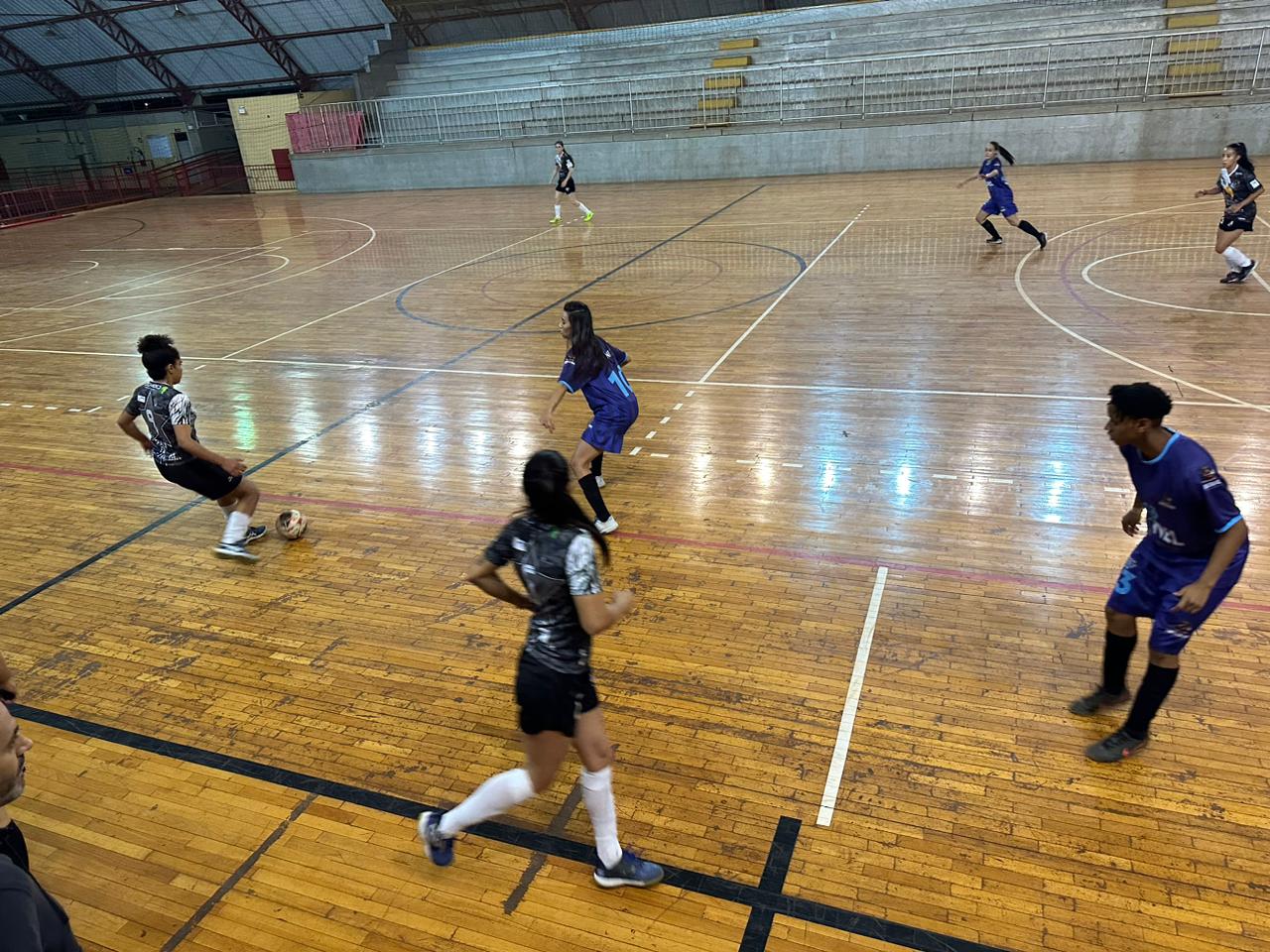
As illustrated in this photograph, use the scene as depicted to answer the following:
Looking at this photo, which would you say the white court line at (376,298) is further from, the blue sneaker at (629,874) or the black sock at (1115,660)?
the black sock at (1115,660)

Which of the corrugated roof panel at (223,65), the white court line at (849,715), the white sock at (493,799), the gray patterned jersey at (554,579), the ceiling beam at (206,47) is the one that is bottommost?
the white court line at (849,715)

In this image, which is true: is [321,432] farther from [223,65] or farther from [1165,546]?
[223,65]

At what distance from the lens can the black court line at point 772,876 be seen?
121 inches

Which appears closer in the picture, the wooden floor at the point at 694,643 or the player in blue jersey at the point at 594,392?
the wooden floor at the point at 694,643

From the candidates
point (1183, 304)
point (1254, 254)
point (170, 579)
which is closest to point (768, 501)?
point (170, 579)

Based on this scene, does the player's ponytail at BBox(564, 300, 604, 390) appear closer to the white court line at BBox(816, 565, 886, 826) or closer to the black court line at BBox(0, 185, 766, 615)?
the white court line at BBox(816, 565, 886, 826)

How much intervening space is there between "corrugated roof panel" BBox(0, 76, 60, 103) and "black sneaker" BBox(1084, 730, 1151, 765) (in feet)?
166

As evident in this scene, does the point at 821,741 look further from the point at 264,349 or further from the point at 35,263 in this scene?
the point at 35,263

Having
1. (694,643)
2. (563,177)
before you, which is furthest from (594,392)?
(563,177)

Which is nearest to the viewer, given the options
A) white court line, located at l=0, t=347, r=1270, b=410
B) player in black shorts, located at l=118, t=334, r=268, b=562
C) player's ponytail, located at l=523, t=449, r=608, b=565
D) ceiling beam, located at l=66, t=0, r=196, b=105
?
player's ponytail, located at l=523, t=449, r=608, b=565

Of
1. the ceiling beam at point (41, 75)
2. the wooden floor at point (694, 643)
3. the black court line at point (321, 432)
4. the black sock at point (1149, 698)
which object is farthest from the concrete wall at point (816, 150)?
the black sock at point (1149, 698)

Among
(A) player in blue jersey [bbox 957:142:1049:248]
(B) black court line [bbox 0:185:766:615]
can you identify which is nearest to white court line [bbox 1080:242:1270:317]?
(A) player in blue jersey [bbox 957:142:1049:248]

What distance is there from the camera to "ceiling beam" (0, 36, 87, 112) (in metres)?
37.0

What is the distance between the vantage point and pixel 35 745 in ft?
14.4
